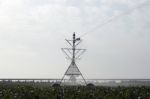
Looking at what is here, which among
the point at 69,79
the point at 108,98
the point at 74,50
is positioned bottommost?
the point at 108,98

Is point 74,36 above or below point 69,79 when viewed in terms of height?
above

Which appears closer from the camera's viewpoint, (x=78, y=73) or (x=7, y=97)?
(x=7, y=97)

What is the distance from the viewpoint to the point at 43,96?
24672 millimetres

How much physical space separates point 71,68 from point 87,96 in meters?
40.6

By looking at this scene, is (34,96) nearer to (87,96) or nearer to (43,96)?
(43,96)

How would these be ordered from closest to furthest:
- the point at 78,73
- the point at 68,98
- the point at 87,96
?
the point at 68,98 < the point at 87,96 < the point at 78,73

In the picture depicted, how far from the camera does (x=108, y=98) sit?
23578 millimetres

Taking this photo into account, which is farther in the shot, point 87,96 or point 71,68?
point 71,68

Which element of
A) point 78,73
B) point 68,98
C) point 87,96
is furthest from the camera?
point 78,73

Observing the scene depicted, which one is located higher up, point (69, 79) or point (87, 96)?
point (69, 79)

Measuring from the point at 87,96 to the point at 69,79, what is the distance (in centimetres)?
4093

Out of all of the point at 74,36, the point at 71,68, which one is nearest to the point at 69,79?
the point at 71,68

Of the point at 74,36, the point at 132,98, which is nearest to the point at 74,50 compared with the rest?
the point at 74,36

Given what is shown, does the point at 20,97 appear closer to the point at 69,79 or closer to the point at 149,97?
the point at 149,97
